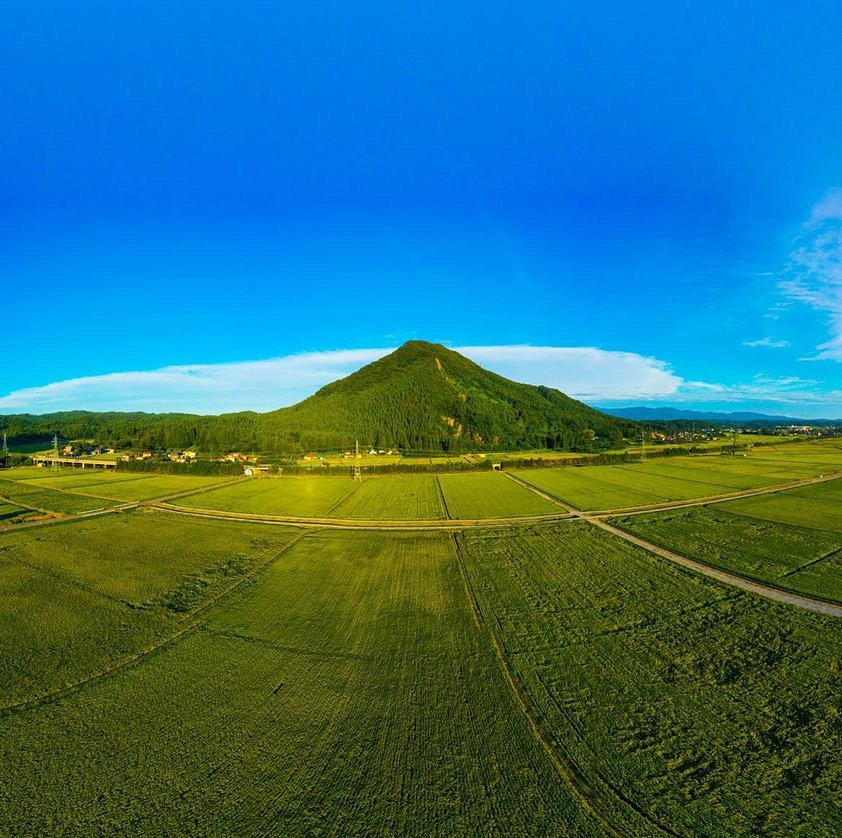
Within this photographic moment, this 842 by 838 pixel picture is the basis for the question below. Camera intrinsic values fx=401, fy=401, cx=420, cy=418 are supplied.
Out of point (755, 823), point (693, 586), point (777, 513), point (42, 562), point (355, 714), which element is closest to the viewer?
point (755, 823)

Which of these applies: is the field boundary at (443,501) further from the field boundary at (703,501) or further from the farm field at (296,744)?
the farm field at (296,744)

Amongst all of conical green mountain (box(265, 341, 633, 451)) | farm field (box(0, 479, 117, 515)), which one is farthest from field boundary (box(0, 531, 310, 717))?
conical green mountain (box(265, 341, 633, 451))

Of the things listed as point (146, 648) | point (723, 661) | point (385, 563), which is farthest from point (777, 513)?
point (146, 648)

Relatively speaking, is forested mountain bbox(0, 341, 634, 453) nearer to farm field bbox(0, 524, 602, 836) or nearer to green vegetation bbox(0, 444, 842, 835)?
green vegetation bbox(0, 444, 842, 835)

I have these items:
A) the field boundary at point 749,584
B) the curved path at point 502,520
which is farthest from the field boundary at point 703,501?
the field boundary at point 749,584

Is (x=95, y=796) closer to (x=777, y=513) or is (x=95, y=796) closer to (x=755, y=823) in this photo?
(x=755, y=823)

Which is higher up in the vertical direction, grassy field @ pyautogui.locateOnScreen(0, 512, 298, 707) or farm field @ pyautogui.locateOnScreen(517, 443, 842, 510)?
farm field @ pyautogui.locateOnScreen(517, 443, 842, 510)
